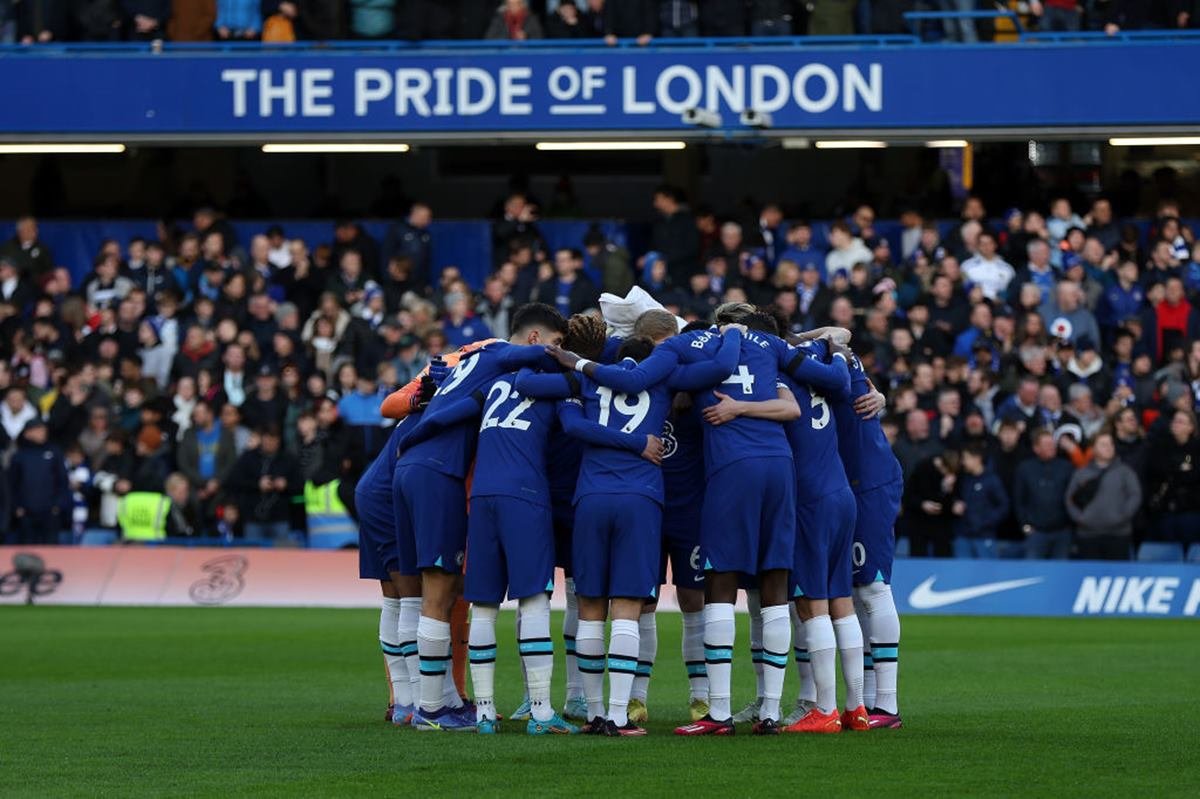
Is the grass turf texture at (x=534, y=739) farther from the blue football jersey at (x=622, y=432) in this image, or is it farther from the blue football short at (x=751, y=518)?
the blue football jersey at (x=622, y=432)

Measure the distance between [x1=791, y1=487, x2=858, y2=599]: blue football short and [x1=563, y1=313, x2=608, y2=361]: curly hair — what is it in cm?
147

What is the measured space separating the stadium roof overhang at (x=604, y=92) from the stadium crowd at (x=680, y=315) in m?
1.23

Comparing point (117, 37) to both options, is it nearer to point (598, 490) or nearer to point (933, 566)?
point (933, 566)

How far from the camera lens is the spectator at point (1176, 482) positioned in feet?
78.8

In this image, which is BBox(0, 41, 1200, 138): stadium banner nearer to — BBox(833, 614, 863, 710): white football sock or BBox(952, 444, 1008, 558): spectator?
BBox(952, 444, 1008, 558): spectator

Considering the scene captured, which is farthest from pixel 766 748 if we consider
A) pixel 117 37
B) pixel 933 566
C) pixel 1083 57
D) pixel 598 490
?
pixel 117 37

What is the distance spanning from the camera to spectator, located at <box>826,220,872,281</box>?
90.2 feet

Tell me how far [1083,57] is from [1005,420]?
6402 mm

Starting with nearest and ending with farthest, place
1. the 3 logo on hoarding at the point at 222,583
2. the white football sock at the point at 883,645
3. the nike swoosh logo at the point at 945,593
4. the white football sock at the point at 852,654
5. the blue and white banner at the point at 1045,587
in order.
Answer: the white football sock at the point at 852,654, the white football sock at the point at 883,645, the blue and white banner at the point at 1045,587, the nike swoosh logo at the point at 945,593, the 3 logo on hoarding at the point at 222,583

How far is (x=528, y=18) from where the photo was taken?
29.5m

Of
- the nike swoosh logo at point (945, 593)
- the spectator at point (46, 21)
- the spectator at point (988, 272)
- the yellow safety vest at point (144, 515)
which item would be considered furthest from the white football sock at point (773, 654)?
the spectator at point (46, 21)

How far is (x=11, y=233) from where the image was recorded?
103 ft

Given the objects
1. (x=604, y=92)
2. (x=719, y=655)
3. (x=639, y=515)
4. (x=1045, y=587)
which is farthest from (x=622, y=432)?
(x=604, y=92)

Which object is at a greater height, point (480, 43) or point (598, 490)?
point (480, 43)
